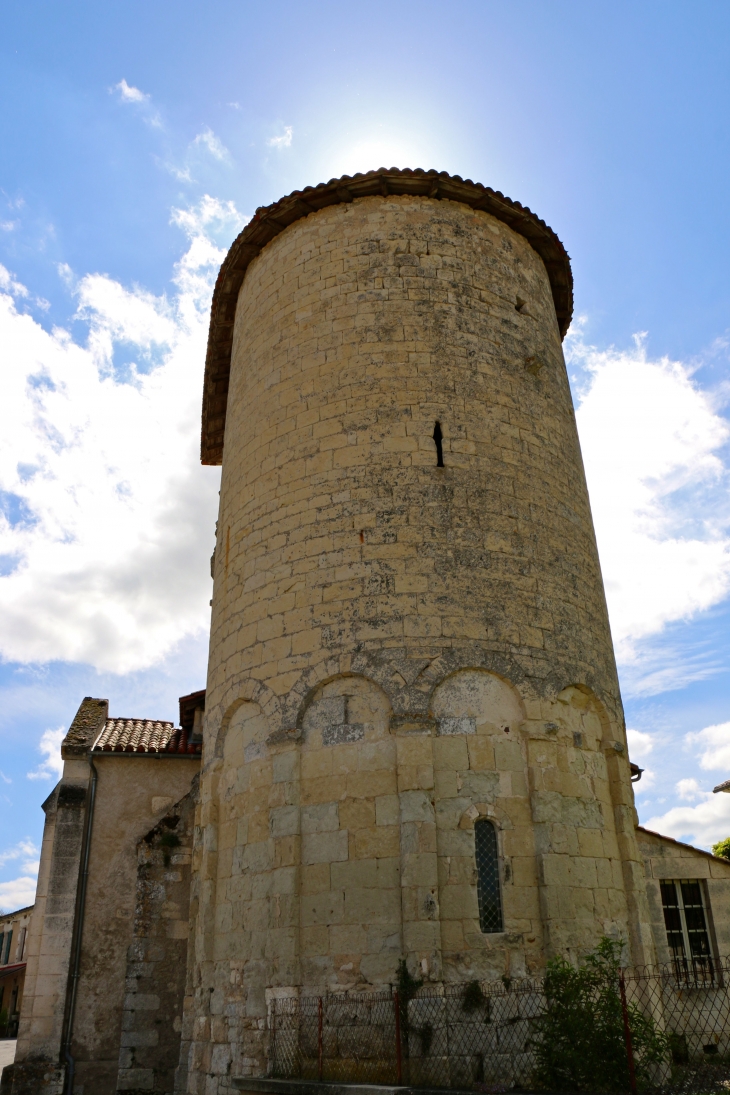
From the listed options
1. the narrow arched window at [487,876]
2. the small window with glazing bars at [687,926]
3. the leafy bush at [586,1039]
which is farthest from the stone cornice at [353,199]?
the leafy bush at [586,1039]

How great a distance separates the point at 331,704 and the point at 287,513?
2.67 metres

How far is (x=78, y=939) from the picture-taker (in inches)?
495

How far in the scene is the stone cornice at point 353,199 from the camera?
476 inches

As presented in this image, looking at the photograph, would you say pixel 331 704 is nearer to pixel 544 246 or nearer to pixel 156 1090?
pixel 156 1090

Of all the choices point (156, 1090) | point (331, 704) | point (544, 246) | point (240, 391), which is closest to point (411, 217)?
point (544, 246)

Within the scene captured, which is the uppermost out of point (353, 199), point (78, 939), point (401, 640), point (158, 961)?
point (353, 199)

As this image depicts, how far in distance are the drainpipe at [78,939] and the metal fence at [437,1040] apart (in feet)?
18.0

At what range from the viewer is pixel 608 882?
8.98 m

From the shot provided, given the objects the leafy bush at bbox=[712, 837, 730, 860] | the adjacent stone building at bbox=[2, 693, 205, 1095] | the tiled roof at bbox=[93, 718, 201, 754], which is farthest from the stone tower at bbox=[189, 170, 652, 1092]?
the leafy bush at bbox=[712, 837, 730, 860]

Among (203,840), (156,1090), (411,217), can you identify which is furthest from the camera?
(411,217)

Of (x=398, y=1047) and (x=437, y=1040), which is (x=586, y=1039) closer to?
(x=437, y=1040)

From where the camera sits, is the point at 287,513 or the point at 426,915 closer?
the point at 426,915

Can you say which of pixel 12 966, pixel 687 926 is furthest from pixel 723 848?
pixel 12 966

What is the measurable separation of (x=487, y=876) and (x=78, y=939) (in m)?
7.52
